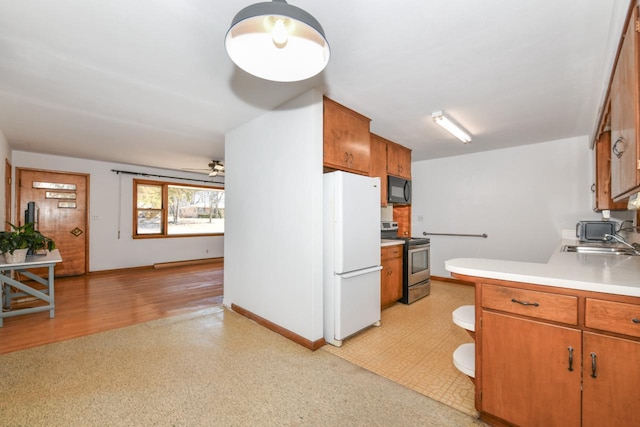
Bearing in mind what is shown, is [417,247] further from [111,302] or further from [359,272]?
[111,302]

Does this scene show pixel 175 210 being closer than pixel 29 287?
No

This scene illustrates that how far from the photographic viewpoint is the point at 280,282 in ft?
9.46

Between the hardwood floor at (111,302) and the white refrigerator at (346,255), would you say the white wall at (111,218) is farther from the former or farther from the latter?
the white refrigerator at (346,255)

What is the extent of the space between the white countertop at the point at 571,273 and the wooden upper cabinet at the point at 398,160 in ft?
8.35

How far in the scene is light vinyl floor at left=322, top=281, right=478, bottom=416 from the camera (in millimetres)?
1990

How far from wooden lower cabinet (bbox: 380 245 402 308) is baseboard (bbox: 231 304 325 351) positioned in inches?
47.3

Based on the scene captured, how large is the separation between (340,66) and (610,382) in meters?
2.32

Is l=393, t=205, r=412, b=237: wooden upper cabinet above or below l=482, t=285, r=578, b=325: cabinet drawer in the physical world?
above

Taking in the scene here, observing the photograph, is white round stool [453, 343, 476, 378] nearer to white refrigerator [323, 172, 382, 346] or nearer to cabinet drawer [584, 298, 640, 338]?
cabinet drawer [584, 298, 640, 338]

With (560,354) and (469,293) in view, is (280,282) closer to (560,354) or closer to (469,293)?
(560,354)

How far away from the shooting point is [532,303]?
1.43 meters

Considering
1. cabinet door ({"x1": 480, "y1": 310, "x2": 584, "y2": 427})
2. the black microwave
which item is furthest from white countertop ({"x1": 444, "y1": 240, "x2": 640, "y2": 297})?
the black microwave

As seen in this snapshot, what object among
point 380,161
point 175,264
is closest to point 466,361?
point 380,161

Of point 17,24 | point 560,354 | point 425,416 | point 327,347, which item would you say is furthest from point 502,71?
point 17,24
